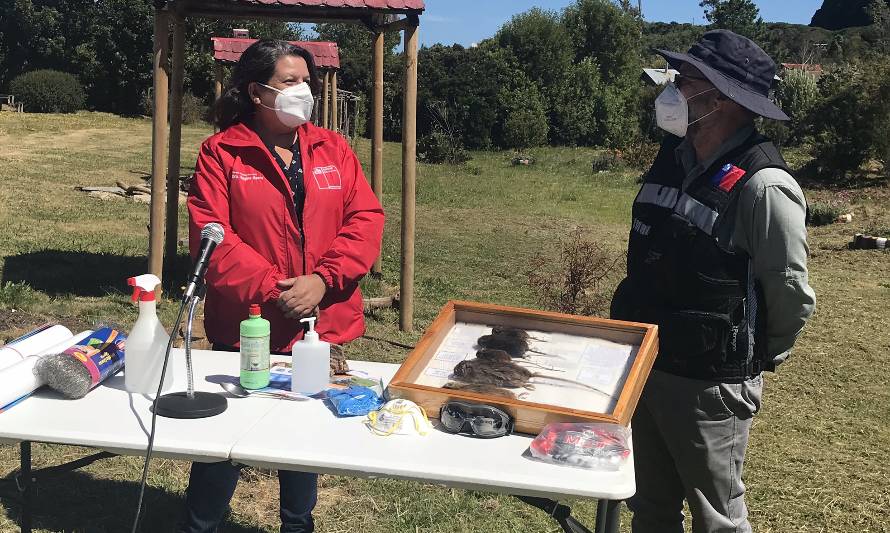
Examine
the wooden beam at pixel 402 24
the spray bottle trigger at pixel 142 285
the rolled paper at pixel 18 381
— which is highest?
the wooden beam at pixel 402 24

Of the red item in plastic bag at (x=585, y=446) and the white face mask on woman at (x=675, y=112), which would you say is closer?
the red item in plastic bag at (x=585, y=446)

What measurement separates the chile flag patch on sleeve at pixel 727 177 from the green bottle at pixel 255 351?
149 cm

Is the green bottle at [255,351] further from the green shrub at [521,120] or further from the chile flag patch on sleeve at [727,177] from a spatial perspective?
the green shrub at [521,120]

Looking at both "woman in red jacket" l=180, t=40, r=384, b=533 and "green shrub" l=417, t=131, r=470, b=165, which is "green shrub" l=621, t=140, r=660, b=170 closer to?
"green shrub" l=417, t=131, r=470, b=165

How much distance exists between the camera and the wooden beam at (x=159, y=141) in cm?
688

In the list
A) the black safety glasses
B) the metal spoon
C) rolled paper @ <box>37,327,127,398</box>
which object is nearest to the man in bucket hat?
the black safety glasses

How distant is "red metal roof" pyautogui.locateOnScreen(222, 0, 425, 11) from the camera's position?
673cm

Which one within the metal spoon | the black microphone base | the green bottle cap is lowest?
the metal spoon

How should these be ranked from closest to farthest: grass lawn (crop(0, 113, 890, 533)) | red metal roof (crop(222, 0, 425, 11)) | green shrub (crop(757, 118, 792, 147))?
grass lawn (crop(0, 113, 890, 533)) → red metal roof (crop(222, 0, 425, 11)) → green shrub (crop(757, 118, 792, 147))

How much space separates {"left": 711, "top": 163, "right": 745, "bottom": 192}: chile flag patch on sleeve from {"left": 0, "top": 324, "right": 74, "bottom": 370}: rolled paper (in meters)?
2.24

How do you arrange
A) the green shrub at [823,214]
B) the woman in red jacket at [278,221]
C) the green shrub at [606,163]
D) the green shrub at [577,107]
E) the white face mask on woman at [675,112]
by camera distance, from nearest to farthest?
the white face mask on woman at [675,112] < the woman in red jacket at [278,221] < the green shrub at [823,214] < the green shrub at [606,163] < the green shrub at [577,107]

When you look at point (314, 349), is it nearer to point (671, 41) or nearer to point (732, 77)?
point (732, 77)

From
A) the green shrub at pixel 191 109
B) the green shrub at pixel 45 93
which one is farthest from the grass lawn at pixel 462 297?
the green shrub at pixel 45 93

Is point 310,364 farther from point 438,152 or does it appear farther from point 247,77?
point 438,152
